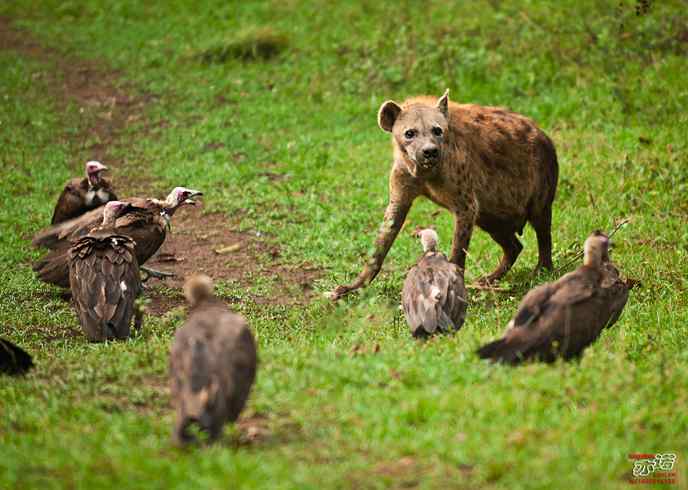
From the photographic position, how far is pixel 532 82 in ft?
42.7

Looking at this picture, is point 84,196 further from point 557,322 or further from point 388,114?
point 557,322

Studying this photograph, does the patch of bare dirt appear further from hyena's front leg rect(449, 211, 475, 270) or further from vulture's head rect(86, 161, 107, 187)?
hyena's front leg rect(449, 211, 475, 270)

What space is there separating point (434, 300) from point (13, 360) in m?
2.54

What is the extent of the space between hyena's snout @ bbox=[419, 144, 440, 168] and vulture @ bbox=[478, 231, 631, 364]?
206cm

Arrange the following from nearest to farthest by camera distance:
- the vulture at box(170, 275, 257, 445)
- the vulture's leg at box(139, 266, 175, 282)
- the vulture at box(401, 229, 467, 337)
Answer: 1. the vulture at box(170, 275, 257, 445)
2. the vulture at box(401, 229, 467, 337)
3. the vulture's leg at box(139, 266, 175, 282)

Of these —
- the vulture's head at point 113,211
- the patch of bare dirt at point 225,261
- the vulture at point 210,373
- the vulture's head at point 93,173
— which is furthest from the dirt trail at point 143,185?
the vulture at point 210,373

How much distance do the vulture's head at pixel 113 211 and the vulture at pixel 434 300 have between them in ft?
9.41

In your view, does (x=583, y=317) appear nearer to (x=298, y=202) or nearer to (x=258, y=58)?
(x=298, y=202)

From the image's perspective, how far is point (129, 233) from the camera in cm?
809

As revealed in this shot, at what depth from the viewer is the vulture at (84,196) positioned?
9.49m

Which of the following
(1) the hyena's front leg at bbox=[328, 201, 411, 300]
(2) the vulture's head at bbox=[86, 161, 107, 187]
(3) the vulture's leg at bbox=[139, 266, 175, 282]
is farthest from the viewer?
(2) the vulture's head at bbox=[86, 161, 107, 187]

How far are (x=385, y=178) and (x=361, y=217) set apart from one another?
1.22 metres

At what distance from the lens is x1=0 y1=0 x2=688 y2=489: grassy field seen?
4.18 m

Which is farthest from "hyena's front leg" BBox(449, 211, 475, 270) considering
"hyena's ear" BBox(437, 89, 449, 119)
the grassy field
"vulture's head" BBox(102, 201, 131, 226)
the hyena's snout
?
"vulture's head" BBox(102, 201, 131, 226)
